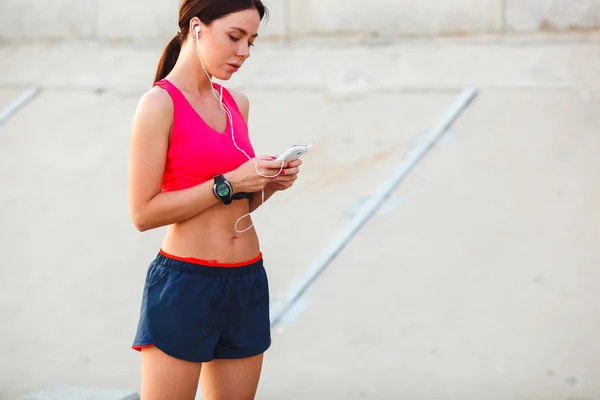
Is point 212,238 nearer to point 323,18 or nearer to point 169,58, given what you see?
point 169,58

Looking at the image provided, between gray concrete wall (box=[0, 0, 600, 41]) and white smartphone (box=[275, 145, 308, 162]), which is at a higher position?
white smartphone (box=[275, 145, 308, 162])

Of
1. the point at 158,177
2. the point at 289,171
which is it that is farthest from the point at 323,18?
the point at 158,177

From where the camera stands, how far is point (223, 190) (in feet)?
8.42

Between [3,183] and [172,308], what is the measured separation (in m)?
3.99

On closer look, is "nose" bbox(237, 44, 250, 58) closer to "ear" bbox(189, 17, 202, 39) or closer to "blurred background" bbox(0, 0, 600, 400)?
"ear" bbox(189, 17, 202, 39)

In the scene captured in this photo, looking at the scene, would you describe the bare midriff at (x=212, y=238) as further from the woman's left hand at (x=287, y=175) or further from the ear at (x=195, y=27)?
the ear at (x=195, y=27)

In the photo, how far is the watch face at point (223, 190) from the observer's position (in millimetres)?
2564

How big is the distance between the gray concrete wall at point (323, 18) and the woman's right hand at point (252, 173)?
4.54 metres

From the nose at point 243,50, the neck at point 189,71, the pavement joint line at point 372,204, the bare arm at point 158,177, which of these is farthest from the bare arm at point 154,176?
the pavement joint line at point 372,204

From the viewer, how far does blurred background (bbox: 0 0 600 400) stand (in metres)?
4.49

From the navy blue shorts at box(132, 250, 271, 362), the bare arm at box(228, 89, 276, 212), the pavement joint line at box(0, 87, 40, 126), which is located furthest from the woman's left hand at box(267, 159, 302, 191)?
the pavement joint line at box(0, 87, 40, 126)

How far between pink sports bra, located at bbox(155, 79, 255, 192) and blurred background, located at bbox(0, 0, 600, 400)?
1660mm

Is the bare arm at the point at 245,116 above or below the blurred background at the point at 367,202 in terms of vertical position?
above

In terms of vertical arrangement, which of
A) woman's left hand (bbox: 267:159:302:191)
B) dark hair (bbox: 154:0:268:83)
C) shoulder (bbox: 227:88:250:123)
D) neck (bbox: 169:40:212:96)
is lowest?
woman's left hand (bbox: 267:159:302:191)
